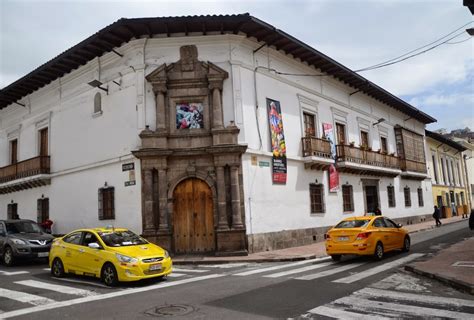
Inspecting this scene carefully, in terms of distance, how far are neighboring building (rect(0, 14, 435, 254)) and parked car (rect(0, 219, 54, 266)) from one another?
3503 millimetres

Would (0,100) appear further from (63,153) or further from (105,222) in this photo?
(105,222)

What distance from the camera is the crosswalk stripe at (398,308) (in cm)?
629

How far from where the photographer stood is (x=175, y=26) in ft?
54.1

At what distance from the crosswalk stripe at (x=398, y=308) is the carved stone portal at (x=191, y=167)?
8.58m

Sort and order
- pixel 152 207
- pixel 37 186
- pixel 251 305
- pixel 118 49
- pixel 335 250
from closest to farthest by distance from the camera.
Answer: pixel 251 305 < pixel 335 250 < pixel 152 207 < pixel 118 49 < pixel 37 186

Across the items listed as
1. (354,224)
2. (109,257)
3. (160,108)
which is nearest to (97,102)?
(160,108)

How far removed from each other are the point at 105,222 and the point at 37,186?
23.2 ft

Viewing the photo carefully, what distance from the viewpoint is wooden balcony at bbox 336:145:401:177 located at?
2245 centimetres

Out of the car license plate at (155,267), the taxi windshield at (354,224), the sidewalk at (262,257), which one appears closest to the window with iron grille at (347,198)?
the sidewalk at (262,257)

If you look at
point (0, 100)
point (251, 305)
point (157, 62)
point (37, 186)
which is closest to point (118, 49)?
point (157, 62)

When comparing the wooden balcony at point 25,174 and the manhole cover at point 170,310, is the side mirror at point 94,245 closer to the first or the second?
Result: the manhole cover at point 170,310

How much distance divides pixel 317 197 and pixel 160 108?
925 cm

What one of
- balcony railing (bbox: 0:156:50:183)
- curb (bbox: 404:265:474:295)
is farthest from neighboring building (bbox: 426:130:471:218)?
balcony railing (bbox: 0:156:50:183)

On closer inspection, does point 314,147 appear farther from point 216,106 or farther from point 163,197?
point 163,197
